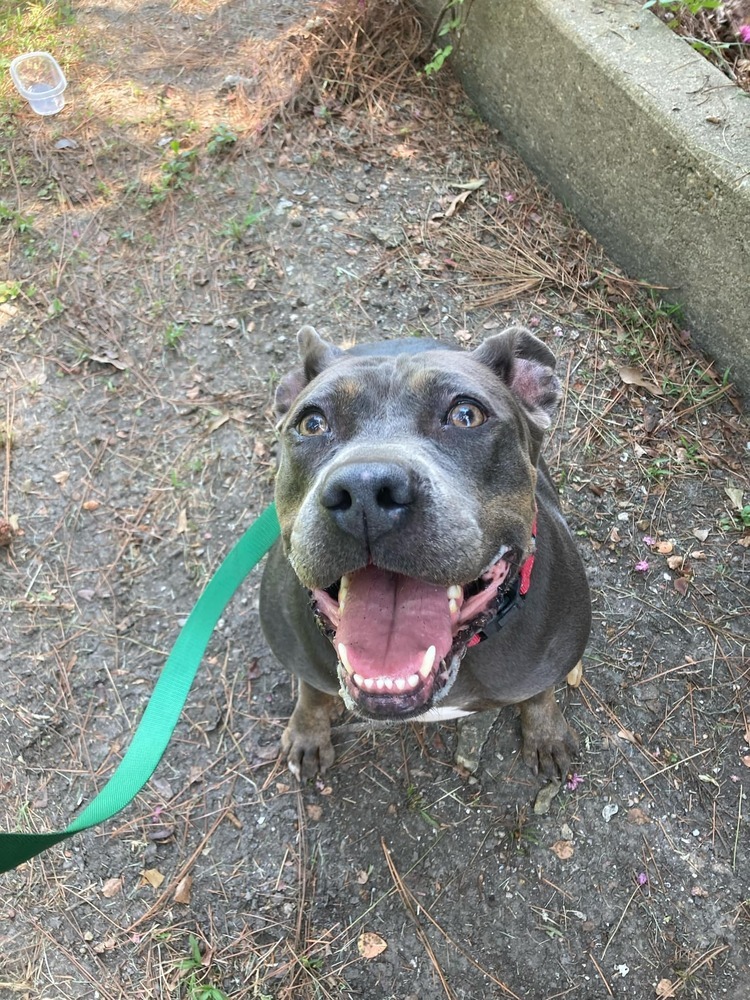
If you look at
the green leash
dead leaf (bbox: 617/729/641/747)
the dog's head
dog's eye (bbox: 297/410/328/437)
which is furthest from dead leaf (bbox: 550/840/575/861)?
dog's eye (bbox: 297/410/328/437)

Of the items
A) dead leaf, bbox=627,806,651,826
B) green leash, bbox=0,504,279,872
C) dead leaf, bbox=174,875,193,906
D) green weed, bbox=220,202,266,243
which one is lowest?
dead leaf, bbox=174,875,193,906

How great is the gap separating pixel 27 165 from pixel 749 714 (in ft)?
19.2

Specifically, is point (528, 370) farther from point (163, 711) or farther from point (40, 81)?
point (40, 81)

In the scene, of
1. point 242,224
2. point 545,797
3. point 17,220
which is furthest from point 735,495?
point 17,220

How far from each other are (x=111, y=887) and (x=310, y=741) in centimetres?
106

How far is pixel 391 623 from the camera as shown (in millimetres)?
2305

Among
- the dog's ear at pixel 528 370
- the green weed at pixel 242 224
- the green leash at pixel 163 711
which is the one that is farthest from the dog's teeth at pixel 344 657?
the green weed at pixel 242 224

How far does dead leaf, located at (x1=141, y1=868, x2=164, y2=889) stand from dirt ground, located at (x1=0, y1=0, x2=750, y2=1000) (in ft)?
0.13

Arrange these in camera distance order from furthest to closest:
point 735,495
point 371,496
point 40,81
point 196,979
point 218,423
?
point 40,81, point 218,423, point 735,495, point 196,979, point 371,496

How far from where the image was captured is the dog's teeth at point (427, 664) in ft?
7.13

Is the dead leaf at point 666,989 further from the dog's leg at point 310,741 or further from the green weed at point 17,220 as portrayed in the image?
the green weed at point 17,220

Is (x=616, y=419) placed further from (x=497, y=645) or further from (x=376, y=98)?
(x=376, y=98)

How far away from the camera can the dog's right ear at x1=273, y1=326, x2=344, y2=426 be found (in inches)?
118

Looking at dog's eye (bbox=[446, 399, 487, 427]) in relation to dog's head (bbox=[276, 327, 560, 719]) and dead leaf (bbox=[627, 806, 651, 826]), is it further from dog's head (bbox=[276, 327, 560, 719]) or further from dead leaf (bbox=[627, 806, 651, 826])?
dead leaf (bbox=[627, 806, 651, 826])
